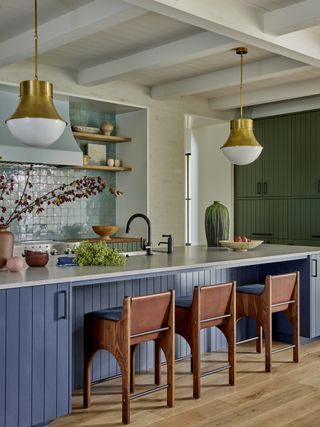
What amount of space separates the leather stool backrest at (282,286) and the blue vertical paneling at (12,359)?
1.97 m

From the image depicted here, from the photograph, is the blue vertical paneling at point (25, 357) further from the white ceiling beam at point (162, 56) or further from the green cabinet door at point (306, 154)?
the green cabinet door at point (306, 154)

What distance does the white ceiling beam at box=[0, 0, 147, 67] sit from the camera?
12.9 ft

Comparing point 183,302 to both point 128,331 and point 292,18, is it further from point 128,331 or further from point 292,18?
point 292,18

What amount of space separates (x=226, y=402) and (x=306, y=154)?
4.53 m

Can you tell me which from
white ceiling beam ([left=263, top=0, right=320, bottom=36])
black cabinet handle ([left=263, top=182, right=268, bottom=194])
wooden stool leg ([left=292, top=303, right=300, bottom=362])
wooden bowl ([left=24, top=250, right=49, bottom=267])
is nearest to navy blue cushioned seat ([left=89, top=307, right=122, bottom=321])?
wooden bowl ([left=24, top=250, right=49, bottom=267])

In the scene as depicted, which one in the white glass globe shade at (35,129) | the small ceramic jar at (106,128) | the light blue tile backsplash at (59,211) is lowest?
the light blue tile backsplash at (59,211)

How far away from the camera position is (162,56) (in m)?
5.27

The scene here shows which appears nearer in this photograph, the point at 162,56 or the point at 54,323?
the point at 54,323

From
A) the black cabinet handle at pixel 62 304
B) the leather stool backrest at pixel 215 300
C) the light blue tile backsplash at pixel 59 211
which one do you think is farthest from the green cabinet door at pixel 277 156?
the black cabinet handle at pixel 62 304

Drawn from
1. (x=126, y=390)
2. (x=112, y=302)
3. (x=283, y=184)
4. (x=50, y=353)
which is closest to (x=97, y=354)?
(x=112, y=302)

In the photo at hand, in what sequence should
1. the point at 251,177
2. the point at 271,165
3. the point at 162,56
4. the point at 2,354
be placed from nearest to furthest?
the point at 2,354 < the point at 162,56 < the point at 271,165 < the point at 251,177

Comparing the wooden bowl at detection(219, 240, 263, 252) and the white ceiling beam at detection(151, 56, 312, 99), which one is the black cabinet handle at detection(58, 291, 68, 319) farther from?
the white ceiling beam at detection(151, 56, 312, 99)

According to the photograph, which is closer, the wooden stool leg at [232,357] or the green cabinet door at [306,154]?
the wooden stool leg at [232,357]

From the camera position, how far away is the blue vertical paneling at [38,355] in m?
2.98
